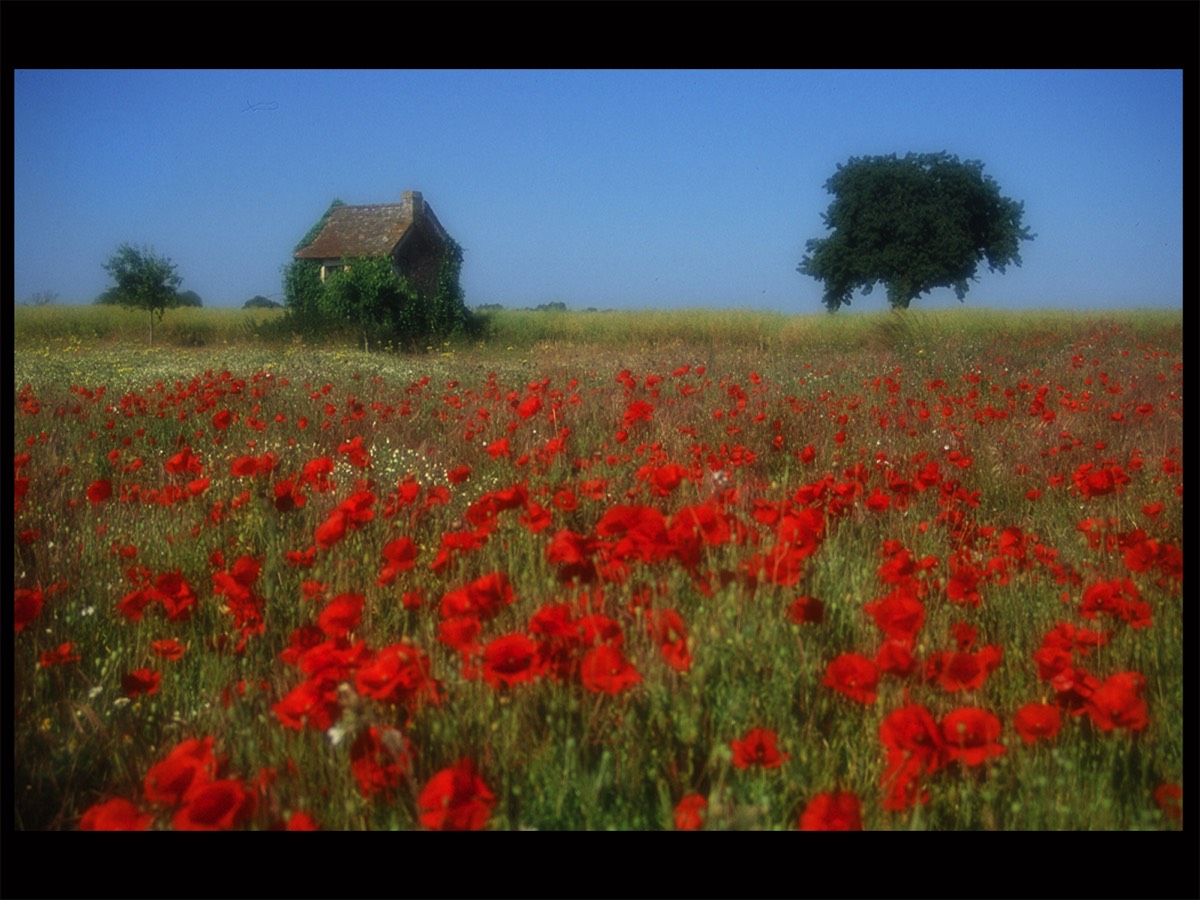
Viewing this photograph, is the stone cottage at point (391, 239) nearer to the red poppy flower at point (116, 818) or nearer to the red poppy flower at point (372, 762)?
the red poppy flower at point (372, 762)

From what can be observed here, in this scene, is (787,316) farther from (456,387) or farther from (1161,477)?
(1161,477)

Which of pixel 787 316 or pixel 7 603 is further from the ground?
pixel 787 316

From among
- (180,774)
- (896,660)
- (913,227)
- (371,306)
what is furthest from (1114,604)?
(913,227)

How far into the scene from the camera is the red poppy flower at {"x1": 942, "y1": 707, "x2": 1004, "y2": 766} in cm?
128

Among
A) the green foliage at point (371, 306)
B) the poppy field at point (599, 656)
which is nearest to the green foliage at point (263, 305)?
the green foliage at point (371, 306)

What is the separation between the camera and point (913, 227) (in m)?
35.4

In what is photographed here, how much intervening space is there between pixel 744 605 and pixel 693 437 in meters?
3.14

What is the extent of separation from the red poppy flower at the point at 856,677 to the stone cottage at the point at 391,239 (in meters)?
22.5

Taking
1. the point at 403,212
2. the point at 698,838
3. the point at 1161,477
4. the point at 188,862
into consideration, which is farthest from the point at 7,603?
the point at 403,212

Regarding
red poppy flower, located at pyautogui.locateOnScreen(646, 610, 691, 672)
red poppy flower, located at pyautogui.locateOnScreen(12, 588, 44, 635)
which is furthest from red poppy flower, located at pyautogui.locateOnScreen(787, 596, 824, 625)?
red poppy flower, located at pyautogui.locateOnScreen(12, 588, 44, 635)

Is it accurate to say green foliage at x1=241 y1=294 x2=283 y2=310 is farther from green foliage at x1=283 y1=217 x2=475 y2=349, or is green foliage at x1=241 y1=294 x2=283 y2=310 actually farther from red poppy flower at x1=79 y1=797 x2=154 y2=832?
red poppy flower at x1=79 y1=797 x2=154 y2=832

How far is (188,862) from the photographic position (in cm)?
125

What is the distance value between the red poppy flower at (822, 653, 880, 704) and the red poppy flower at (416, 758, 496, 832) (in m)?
0.68
